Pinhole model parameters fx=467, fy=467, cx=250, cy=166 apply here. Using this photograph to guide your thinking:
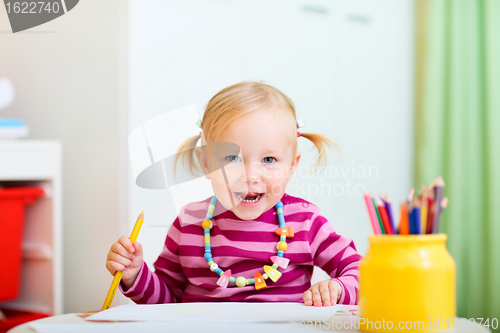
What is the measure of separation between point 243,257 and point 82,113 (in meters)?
0.90

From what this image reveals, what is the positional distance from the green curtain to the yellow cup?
119 centimetres

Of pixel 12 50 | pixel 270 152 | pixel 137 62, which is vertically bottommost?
pixel 270 152

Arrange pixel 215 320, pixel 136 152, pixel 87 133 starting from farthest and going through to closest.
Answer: pixel 87 133
pixel 136 152
pixel 215 320

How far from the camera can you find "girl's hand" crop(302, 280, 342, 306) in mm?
572

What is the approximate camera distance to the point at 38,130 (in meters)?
1.52

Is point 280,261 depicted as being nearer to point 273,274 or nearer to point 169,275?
point 273,274

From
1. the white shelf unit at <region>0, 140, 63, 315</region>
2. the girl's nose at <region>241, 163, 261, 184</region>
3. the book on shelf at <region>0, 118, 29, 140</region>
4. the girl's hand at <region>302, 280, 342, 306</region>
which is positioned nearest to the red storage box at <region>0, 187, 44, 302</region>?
the white shelf unit at <region>0, 140, 63, 315</region>

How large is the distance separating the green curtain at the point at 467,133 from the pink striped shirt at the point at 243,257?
0.90 m

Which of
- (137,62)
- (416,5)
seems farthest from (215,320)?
(416,5)

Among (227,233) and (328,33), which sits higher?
(328,33)

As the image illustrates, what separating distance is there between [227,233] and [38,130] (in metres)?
0.99

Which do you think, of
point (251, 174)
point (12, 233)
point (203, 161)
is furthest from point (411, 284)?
point (12, 233)

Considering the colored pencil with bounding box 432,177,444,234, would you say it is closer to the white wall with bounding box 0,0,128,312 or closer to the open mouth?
the open mouth

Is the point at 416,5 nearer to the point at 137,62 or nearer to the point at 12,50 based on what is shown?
the point at 137,62
